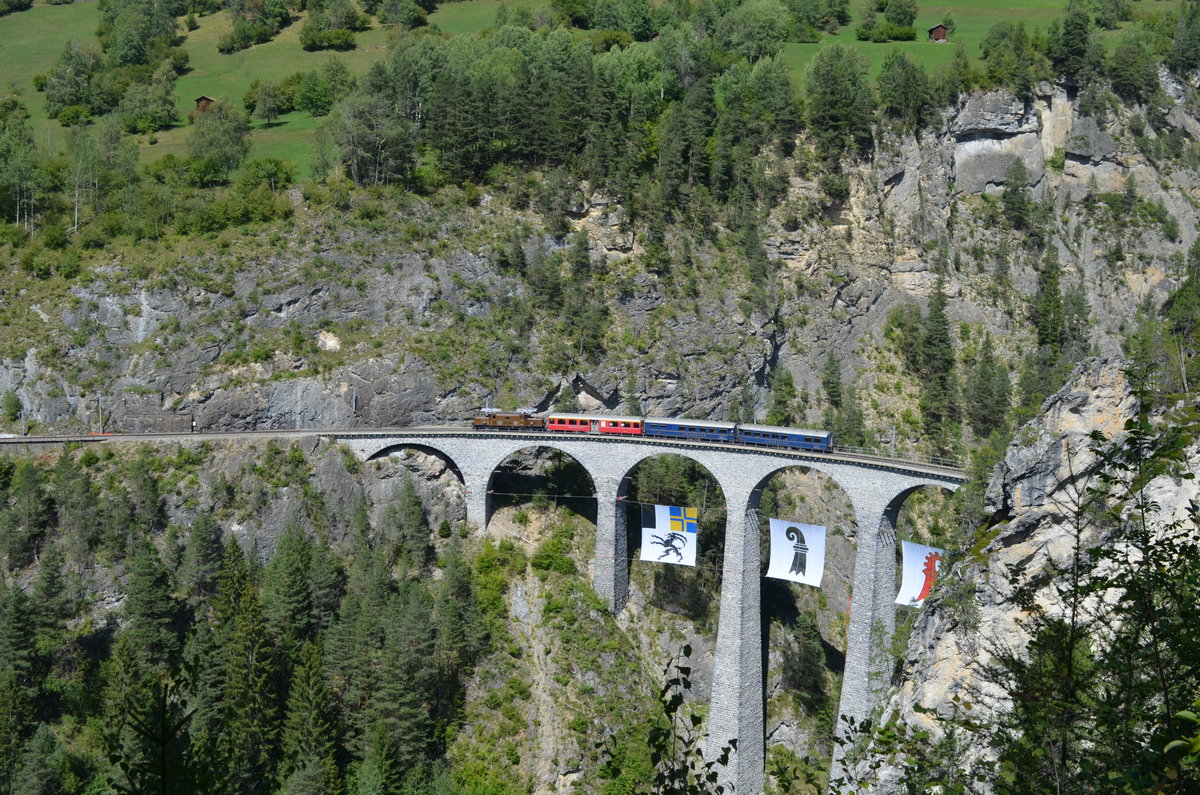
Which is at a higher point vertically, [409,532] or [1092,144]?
[1092,144]

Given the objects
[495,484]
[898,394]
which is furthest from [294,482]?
[898,394]

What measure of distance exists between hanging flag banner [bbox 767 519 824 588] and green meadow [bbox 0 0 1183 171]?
55.2 metres

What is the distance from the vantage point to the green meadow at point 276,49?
333 ft

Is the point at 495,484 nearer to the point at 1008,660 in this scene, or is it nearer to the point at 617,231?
the point at 617,231

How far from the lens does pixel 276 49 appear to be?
123 metres

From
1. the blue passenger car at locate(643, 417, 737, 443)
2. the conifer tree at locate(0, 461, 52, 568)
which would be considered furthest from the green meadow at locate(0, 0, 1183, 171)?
the blue passenger car at locate(643, 417, 737, 443)

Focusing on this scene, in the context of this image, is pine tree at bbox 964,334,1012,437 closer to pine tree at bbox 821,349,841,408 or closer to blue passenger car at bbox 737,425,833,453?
pine tree at bbox 821,349,841,408

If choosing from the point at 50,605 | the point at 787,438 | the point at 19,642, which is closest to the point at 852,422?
the point at 787,438

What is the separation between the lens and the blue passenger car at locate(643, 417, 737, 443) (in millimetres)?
61000

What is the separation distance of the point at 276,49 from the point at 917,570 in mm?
107124

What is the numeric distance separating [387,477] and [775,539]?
27.2 meters

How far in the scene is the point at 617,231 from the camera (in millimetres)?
81125

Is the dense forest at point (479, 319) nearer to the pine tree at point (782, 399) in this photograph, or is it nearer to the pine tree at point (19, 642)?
the pine tree at point (19, 642)

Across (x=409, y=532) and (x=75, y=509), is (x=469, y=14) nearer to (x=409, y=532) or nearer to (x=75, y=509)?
(x=409, y=532)
